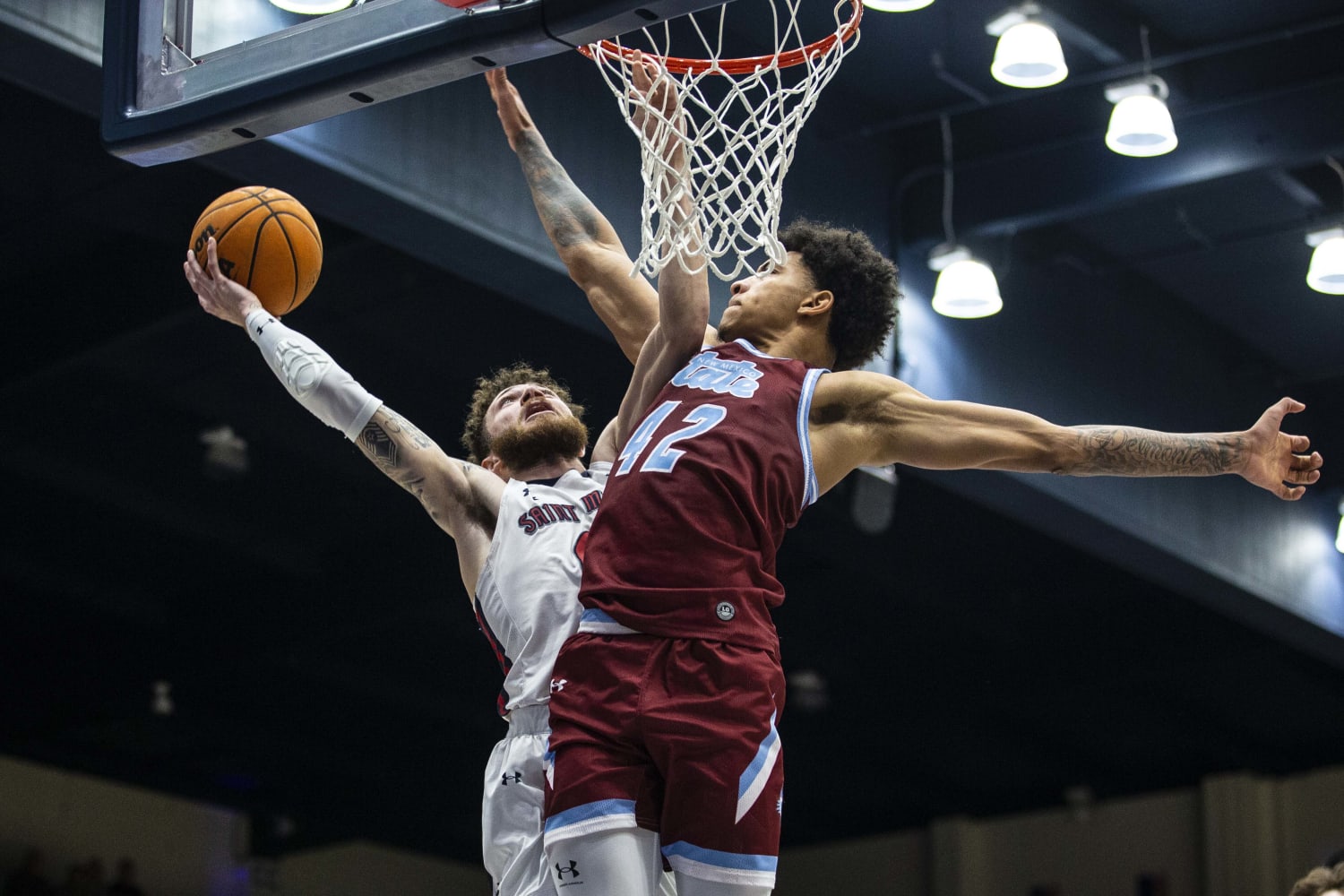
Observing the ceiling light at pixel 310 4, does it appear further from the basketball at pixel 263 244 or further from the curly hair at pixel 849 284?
the curly hair at pixel 849 284

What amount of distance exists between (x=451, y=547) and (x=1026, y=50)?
6323mm

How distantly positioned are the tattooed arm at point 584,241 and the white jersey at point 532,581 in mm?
448

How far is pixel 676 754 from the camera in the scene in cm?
345

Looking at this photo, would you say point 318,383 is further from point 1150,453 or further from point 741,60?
point 1150,453

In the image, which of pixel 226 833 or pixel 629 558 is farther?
pixel 226 833

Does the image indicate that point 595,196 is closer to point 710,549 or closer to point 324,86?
point 324,86

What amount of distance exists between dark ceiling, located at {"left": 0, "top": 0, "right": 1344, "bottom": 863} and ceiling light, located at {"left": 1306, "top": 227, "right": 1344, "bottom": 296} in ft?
1.58

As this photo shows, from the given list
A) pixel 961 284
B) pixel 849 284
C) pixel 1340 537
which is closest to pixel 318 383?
pixel 849 284

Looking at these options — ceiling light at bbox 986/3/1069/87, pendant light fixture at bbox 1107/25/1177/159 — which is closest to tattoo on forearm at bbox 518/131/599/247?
ceiling light at bbox 986/3/1069/87

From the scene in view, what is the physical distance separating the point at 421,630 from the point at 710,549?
10.9 m

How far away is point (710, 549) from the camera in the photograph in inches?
143

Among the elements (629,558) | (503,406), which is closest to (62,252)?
(503,406)

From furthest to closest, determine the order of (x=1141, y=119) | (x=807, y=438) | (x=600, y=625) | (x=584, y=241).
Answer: (x=1141, y=119) < (x=584, y=241) < (x=807, y=438) < (x=600, y=625)

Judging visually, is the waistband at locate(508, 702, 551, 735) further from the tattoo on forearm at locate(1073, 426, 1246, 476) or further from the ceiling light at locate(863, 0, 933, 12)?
the ceiling light at locate(863, 0, 933, 12)
